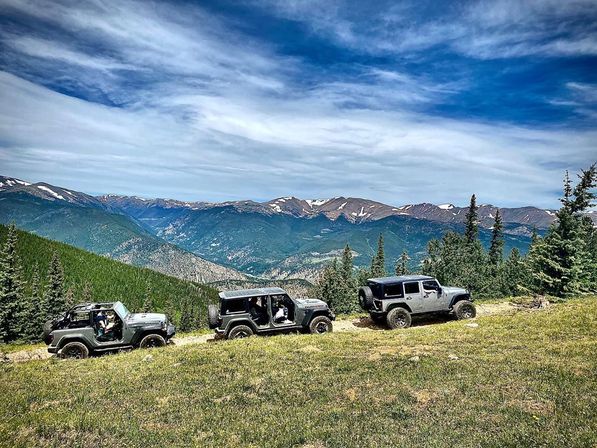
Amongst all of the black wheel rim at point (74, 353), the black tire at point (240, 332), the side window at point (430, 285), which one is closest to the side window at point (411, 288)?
the side window at point (430, 285)

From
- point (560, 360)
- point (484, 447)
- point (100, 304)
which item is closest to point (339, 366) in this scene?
point (484, 447)

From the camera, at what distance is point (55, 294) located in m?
66.6

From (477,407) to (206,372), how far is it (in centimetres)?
931

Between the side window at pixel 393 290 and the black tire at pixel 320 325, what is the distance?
3.85 m

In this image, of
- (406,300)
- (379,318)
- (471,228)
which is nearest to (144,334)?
(379,318)

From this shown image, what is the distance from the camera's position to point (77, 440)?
30.1 feet

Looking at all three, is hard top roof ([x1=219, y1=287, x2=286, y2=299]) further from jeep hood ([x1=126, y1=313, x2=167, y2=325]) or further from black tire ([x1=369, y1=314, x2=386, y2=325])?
black tire ([x1=369, y1=314, x2=386, y2=325])

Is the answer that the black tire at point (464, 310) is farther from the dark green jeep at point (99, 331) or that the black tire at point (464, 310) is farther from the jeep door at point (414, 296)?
the dark green jeep at point (99, 331)

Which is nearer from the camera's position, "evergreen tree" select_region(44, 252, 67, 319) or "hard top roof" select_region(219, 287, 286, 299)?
"hard top roof" select_region(219, 287, 286, 299)

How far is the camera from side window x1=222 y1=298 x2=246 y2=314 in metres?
19.6

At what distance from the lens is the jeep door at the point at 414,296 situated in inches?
853

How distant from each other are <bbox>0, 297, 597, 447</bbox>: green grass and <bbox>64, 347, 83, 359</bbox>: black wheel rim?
3.29ft

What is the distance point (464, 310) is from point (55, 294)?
2723 inches

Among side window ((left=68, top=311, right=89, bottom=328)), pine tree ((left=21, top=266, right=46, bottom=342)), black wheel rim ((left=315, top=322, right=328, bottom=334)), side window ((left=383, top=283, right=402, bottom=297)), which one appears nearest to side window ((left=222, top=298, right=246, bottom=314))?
black wheel rim ((left=315, top=322, right=328, bottom=334))
